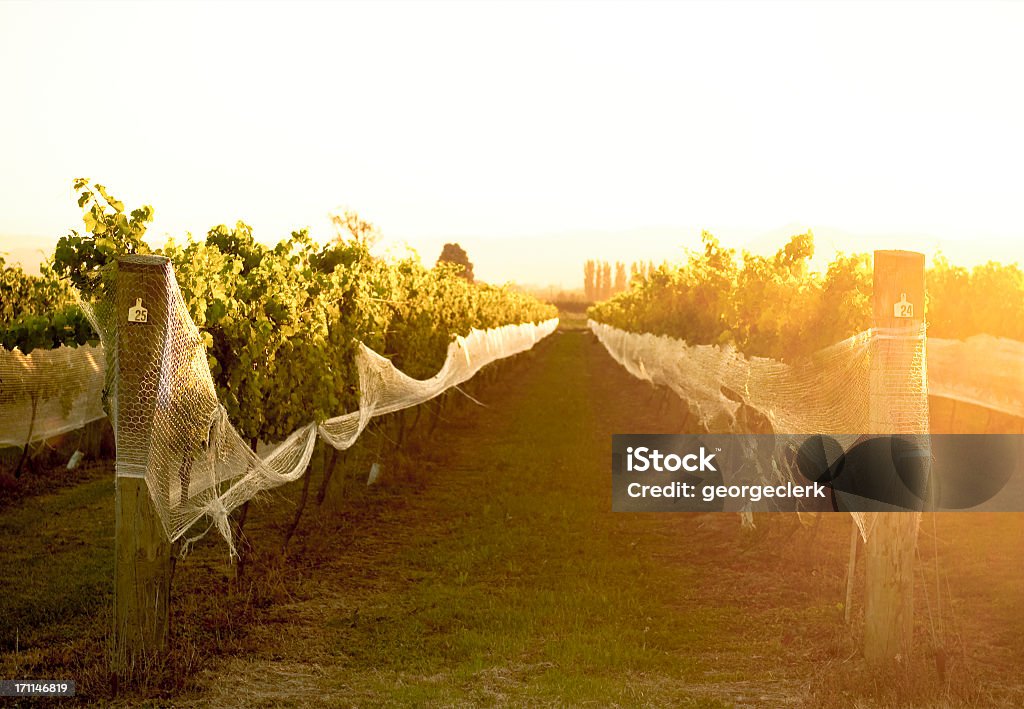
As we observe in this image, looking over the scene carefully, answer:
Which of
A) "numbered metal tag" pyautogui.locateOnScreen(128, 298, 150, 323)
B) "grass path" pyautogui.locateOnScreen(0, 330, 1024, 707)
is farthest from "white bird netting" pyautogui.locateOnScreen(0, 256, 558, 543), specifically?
"grass path" pyautogui.locateOnScreen(0, 330, 1024, 707)

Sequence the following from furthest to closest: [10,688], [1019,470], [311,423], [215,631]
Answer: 1. [1019,470]
2. [311,423]
3. [215,631]
4. [10,688]

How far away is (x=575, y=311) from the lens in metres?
149

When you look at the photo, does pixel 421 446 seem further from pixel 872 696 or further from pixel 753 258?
pixel 872 696

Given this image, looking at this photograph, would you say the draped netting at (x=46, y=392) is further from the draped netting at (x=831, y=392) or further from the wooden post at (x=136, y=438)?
the draped netting at (x=831, y=392)

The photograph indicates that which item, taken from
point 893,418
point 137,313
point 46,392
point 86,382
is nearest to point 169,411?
point 137,313

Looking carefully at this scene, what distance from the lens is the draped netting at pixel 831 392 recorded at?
5.34 m

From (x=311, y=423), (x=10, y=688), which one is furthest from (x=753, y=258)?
(x=10, y=688)

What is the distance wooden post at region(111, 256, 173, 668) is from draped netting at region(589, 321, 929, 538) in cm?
396

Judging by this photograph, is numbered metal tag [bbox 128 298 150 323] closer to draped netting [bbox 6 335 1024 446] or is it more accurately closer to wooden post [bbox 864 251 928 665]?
wooden post [bbox 864 251 928 665]

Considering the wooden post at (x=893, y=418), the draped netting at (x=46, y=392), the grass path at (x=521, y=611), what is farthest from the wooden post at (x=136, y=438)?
the draped netting at (x=46, y=392)

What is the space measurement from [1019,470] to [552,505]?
568cm

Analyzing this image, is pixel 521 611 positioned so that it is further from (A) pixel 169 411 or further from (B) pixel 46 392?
(B) pixel 46 392

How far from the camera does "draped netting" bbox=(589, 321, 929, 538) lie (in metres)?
5.34

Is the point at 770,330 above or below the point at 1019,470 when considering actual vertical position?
above
